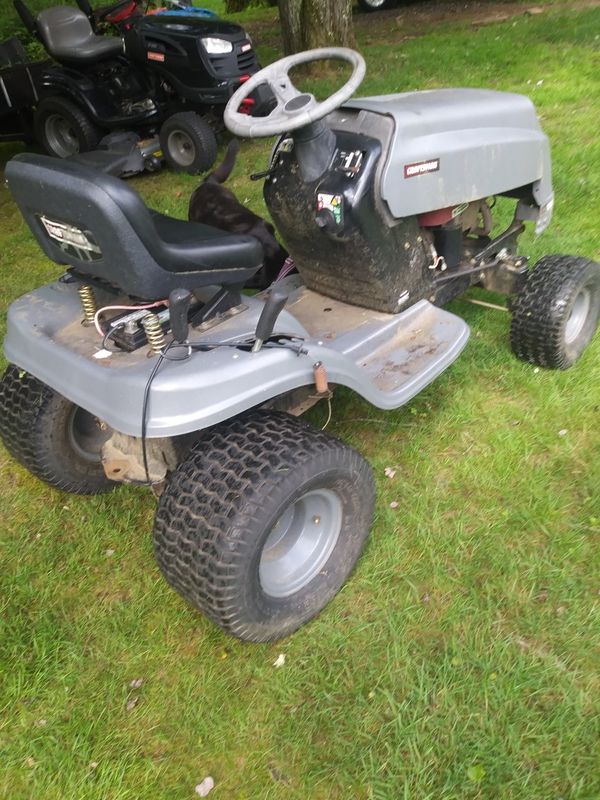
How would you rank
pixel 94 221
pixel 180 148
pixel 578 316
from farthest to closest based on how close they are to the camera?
pixel 180 148, pixel 578 316, pixel 94 221

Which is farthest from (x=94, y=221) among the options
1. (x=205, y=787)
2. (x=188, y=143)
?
(x=188, y=143)

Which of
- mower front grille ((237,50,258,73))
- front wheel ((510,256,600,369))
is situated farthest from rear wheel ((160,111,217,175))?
front wheel ((510,256,600,369))

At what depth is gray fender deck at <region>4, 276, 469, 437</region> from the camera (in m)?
1.79

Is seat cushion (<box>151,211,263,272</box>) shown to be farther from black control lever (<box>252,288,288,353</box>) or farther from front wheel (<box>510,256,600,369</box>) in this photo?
front wheel (<box>510,256,600,369</box>)

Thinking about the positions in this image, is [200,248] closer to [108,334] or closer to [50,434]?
[108,334]

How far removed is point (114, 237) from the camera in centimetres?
170

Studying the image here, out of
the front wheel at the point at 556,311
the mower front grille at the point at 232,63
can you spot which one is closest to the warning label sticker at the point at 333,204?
the front wheel at the point at 556,311

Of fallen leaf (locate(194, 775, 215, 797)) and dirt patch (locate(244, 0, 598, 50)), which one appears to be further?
dirt patch (locate(244, 0, 598, 50))

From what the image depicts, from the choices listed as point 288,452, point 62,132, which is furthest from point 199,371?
point 62,132

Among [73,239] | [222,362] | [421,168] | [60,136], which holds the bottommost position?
[60,136]

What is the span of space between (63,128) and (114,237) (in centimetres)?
561

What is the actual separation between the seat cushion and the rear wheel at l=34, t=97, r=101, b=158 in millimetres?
4446

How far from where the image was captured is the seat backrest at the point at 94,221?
167 cm

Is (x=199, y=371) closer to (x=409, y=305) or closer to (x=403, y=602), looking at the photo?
(x=403, y=602)
